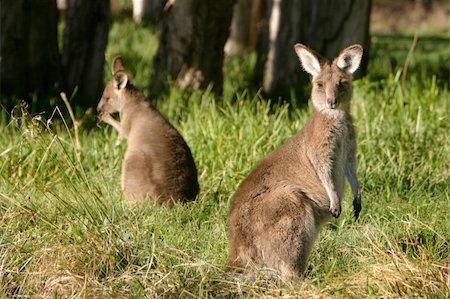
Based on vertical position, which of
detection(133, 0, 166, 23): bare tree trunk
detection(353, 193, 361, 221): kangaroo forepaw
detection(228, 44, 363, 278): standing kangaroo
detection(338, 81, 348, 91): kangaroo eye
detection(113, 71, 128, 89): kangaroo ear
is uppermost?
detection(338, 81, 348, 91): kangaroo eye

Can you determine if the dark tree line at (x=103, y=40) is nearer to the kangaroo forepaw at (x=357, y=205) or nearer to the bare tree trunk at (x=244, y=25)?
the bare tree trunk at (x=244, y=25)

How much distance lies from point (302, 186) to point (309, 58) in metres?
0.93

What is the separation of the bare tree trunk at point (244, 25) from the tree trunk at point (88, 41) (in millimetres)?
5116

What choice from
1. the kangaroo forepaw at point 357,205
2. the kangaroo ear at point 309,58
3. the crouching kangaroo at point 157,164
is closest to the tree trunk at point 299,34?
the crouching kangaroo at point 157,164

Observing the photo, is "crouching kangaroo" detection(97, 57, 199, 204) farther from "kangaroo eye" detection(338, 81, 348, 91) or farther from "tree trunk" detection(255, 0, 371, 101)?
"tree trunk" detection(255, 0, 371, 101)

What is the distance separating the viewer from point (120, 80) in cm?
840

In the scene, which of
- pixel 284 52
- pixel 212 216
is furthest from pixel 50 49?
pixel 212 216

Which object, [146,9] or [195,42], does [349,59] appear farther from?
[146,9]

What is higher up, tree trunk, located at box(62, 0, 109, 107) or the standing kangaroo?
the standing kangaroo

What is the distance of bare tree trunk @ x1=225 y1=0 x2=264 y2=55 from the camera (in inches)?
641

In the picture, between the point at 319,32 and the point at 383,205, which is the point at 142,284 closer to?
the point at 383,205

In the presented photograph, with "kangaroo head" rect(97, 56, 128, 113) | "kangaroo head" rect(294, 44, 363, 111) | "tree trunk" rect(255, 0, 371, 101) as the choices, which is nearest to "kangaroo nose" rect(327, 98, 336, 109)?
"kangaroo head" rect(294, 44, 363, 111)

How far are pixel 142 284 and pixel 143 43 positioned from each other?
1041 cm

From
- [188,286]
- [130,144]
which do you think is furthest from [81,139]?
[188,286]
